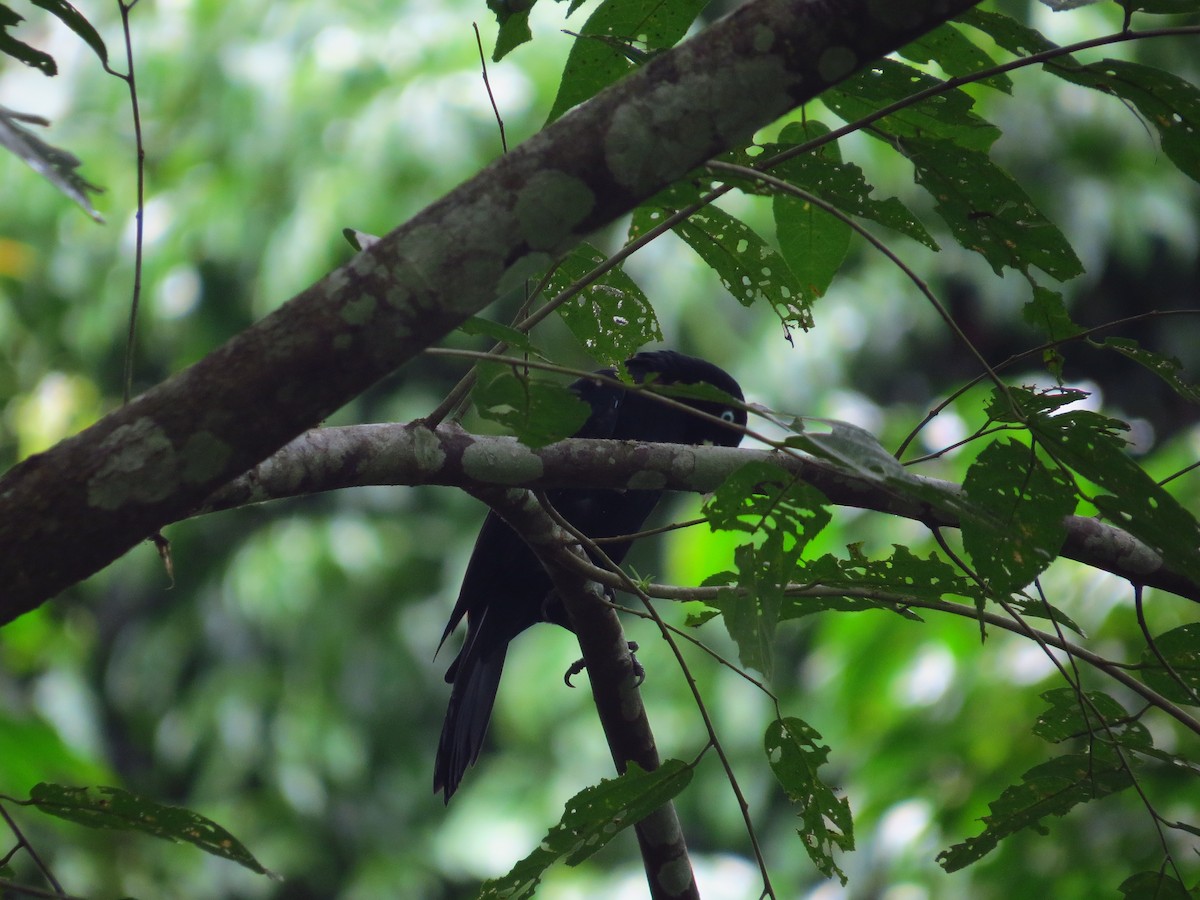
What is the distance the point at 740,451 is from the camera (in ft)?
5.25

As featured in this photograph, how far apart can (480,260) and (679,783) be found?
744mm

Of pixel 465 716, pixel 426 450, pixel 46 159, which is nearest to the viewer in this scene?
pixel 46 159

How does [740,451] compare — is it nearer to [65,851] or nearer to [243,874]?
[65,851]

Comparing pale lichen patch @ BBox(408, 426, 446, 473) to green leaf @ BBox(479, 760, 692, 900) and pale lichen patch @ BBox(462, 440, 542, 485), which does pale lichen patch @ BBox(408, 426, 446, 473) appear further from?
green leaf @ BBox(479, 760, 692, 900)

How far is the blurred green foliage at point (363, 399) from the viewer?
6.81 metres

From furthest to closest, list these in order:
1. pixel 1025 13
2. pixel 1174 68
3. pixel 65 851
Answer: pixel 1174 68
pixel 1025 13
pixel 65 851

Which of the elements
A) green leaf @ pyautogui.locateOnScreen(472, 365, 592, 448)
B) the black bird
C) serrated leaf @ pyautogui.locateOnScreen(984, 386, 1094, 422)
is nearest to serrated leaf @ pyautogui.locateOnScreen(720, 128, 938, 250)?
serrated leaf @ pyautogui.locateOnScreen(984, 386, 1094, 422)

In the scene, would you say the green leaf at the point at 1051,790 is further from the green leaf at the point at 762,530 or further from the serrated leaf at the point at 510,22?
the serrated leaf at the point at 510,22

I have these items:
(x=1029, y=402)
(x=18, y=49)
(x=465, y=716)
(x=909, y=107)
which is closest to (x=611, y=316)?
(x=909, y=107)

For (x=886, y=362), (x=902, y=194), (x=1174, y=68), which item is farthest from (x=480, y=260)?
(x=1174, y=68)

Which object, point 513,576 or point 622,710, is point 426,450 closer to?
point 622,710

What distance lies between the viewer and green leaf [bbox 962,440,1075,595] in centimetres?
125

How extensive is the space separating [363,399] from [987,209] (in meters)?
7.32

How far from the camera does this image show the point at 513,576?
10.1 feet
